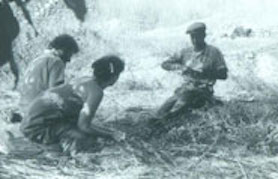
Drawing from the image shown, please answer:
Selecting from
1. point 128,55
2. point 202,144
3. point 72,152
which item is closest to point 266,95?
point 202,144

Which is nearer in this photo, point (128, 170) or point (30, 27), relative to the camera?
point (128, 170)

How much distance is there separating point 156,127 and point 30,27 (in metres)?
1.27

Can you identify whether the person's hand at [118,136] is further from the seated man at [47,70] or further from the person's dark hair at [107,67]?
the seated man at [47,70]

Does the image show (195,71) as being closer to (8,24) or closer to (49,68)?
(49,68)

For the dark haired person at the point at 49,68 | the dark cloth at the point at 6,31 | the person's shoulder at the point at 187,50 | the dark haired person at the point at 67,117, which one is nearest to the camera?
the dark haired person at the point at 67,117

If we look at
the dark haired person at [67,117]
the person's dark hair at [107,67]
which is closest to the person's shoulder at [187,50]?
the person's dark hair at [107,67]

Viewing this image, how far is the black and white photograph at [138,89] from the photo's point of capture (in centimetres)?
440

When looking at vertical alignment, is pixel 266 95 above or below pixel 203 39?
below

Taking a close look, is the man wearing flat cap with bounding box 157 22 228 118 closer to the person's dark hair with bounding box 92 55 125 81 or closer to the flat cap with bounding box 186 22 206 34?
the flat cap with bounding box 186 22 206 34

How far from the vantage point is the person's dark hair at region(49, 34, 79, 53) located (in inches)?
181

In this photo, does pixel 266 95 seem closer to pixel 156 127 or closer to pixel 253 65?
pixel 253 65

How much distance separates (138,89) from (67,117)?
600 millimetres

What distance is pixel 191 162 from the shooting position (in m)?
4.44

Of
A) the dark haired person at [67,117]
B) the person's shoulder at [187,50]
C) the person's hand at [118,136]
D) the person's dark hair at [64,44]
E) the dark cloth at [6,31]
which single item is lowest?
the person's hand at [118,136]
